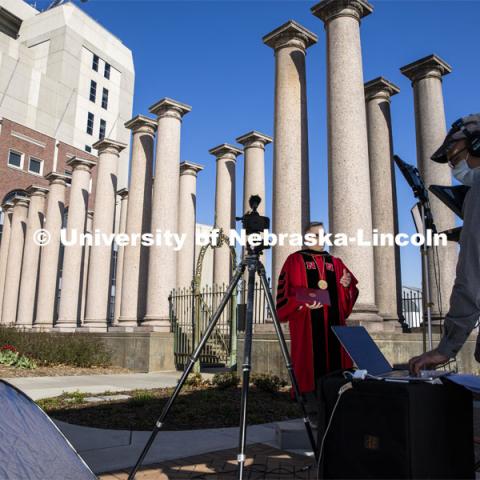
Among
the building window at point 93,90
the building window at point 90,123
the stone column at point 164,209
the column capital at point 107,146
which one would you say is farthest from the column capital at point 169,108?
the building window at point 93,90

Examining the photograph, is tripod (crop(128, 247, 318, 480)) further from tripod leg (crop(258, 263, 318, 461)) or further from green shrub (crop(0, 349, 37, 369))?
green shrub (crop(0, 349, 37, 369))

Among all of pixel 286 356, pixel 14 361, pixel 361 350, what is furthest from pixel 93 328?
Result: pixel 361 350

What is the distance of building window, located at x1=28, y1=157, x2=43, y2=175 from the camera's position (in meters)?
41.0

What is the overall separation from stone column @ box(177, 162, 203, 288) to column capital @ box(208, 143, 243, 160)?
1778mm

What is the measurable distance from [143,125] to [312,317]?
16.4 meters

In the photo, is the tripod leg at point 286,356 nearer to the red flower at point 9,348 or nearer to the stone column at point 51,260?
the red flower at point 9,348

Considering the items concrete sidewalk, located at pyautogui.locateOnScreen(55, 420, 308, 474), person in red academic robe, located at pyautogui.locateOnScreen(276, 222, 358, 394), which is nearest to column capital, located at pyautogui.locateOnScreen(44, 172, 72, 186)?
concrete sidewalk, located at pyautogui.locateOnScreen(55, 420, 308, 474)

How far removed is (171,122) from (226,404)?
41.7 feet

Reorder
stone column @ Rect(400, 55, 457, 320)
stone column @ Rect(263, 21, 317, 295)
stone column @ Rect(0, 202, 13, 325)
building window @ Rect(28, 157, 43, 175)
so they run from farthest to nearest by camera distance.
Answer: building window @ Rect(28, 157, 43, 175), stone column @ Rect(0, 202, 13, 325), stone column @ Rect(400, 55, 457, 320), stone column @ Rect(263, 21, 317, 295)

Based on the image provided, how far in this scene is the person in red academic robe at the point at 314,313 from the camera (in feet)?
18.1

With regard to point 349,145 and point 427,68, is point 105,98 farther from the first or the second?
point 349,145

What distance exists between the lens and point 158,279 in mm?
17109

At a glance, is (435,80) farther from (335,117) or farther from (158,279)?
(158,279)

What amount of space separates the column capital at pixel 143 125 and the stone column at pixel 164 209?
4.44ft
